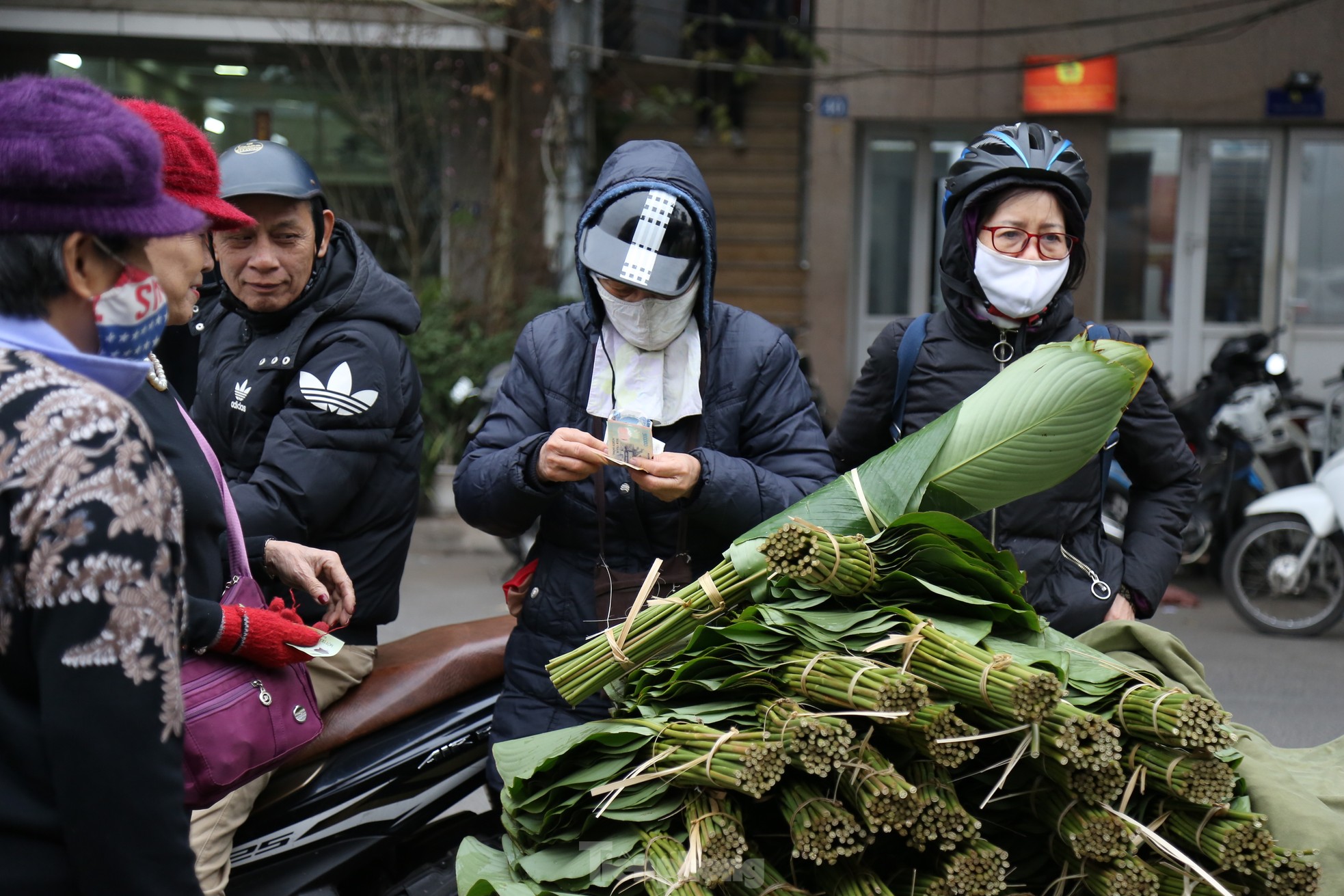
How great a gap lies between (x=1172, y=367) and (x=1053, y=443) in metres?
10.2

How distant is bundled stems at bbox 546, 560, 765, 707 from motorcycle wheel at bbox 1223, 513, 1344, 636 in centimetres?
575

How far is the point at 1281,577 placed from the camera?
679 cm

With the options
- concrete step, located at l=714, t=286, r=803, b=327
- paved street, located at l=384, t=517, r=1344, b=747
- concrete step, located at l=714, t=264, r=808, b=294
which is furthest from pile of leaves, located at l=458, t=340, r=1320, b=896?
concrete step, located at l=714, t=264, r=808, b=294

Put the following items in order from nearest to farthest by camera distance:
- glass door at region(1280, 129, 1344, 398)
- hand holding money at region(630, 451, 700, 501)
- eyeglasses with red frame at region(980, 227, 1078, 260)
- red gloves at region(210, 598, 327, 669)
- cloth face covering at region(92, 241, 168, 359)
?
cloth face covering at region(92, 241, 168, 359) → red gloves at region(210, 598, 327, 669) → hand holding money at region(630, 451, 700, 501) → eyeglasses with red frame at region(980, 227, 1078, 260) → glass door at region(1280, 129, 1344, 398)

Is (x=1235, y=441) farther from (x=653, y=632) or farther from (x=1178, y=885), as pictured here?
(x=653, y=632)

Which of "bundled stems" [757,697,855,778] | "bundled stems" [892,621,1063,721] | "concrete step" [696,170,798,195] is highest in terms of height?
"concrete step" [696,170,798,195]

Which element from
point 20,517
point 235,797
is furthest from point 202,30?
point 20,517

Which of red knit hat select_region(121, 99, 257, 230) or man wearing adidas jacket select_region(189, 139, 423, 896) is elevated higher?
red knit hat select_region(121, 99, 257, 230)

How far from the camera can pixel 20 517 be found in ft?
4.17

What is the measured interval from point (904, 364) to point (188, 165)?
1431 millimetres

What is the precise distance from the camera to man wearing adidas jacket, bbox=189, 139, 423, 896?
241cm

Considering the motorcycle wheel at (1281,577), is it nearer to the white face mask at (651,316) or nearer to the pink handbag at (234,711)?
the white face mask at (651,316)

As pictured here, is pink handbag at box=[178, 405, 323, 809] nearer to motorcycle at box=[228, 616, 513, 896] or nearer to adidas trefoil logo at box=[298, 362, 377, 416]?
motorcycle at box=[228, 616, 513, 896]

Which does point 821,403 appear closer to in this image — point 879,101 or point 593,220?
point 879,101
